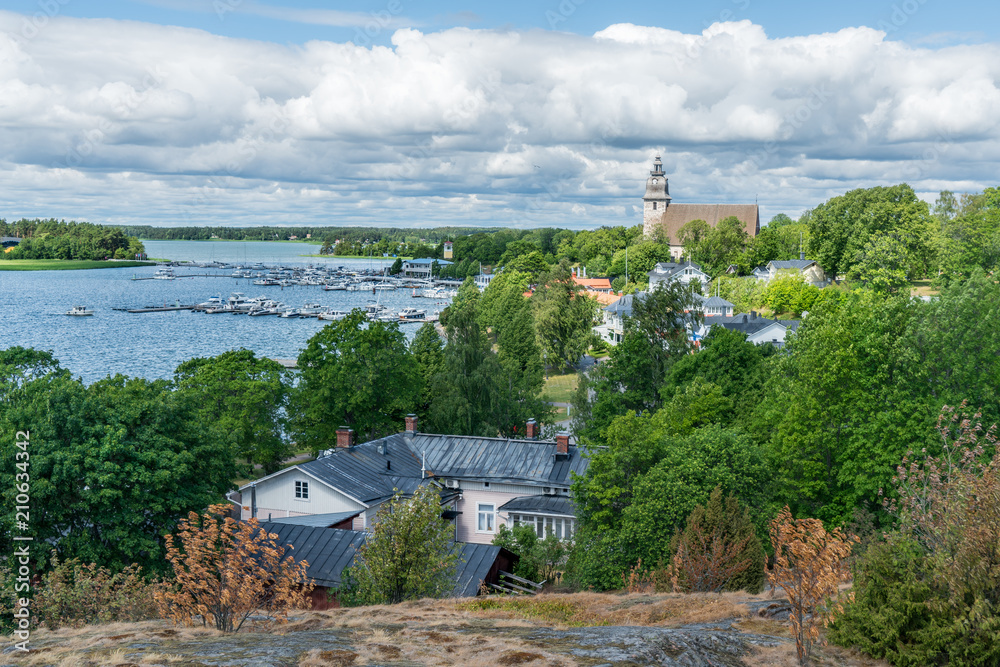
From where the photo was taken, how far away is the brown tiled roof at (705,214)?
5551 inches

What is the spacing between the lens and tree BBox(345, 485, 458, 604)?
14.3 m

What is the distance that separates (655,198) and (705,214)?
10.6 m

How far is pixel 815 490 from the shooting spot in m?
24.7

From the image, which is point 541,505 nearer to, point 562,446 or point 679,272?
point 562,446

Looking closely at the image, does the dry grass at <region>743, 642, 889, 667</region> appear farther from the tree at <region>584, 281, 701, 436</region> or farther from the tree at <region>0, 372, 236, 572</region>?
the tree at <region>584, 281, 701, 436</region>

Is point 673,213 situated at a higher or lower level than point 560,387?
higher

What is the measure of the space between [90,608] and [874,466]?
21.3 m

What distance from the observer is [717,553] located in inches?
647

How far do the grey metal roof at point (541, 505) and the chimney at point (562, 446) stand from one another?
2037 mm

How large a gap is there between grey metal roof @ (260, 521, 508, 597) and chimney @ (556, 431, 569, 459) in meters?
→ 7.74

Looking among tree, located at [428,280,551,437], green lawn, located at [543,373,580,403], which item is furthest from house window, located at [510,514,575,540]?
green lawn, located at [543,373,580,403]

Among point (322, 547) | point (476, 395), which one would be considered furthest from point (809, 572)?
point (476, 395)

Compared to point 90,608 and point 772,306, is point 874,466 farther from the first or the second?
point 772,306

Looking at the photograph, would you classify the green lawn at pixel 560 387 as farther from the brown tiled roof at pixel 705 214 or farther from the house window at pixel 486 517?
the brown tiled roof at pixel 705 214
